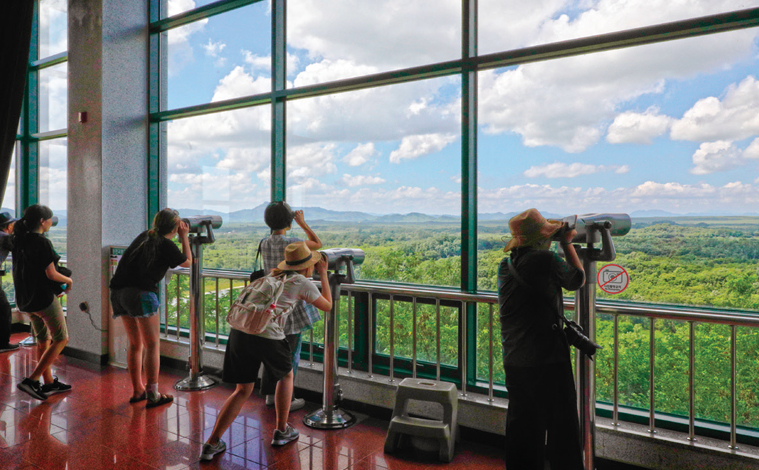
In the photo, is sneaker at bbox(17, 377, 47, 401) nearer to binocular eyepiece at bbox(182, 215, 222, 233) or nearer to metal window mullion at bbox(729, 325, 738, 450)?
binocular eyepiece at bbox(182, 215, 222, 233)

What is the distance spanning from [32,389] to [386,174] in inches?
117

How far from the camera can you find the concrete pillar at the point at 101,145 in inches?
180

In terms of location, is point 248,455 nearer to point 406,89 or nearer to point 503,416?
point 503,416

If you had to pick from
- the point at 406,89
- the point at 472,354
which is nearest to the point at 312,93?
the point at 406,89

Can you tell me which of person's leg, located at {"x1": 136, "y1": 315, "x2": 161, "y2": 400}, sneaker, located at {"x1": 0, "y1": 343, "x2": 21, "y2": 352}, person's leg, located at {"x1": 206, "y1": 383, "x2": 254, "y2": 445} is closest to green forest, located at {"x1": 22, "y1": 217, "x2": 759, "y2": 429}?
person's leg, located at {"x1": 206, "y1": 383, "x2": 254, "y2": 445}

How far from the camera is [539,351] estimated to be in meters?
2.09

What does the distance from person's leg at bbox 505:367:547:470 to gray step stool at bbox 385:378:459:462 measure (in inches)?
23.8

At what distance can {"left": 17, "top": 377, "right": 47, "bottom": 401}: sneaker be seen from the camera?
3546mm

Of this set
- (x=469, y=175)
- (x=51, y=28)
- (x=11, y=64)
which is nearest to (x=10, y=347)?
(x=11, y=64)

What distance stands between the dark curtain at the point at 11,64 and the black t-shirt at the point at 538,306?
440 cm

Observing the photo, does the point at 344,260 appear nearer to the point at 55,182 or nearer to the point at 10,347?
the point at 10,347

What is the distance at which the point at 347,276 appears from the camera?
310 centimetres

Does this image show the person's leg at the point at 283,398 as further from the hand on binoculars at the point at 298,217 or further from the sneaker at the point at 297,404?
the hand on binoculars at the point at 298,217

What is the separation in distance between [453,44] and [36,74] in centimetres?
533
